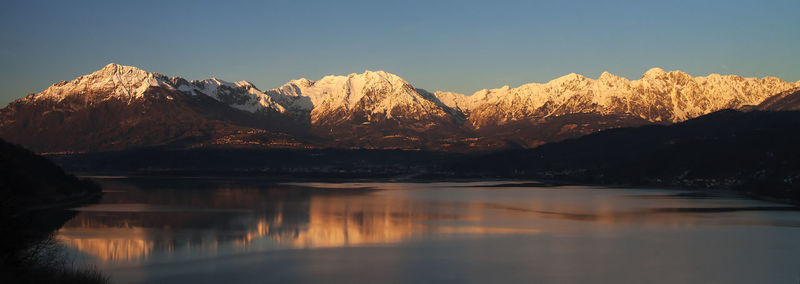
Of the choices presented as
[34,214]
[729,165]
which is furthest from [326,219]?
[729,165]

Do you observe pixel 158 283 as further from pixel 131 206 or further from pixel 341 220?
pixel 131 206

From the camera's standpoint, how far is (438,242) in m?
62.2

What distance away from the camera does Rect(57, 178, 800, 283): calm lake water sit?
45812 mm

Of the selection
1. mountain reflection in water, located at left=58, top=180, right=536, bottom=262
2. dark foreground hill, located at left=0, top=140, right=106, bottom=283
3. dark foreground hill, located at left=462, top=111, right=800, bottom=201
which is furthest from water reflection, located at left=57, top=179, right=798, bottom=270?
dark foreground hill, located at left=462, top=111, right=800, bottom=201

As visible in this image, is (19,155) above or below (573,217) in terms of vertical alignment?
above

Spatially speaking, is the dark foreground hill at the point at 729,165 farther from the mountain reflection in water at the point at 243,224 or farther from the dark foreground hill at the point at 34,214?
the dark foreground hill at the point at 34,214

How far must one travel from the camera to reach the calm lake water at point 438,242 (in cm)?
4581

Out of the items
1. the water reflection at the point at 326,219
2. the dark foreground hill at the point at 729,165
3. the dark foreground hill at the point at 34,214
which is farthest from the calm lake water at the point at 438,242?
the dark foreground hill at the point at 729,165

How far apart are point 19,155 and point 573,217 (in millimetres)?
81998

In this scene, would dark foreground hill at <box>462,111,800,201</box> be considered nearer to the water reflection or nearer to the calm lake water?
the water reflection

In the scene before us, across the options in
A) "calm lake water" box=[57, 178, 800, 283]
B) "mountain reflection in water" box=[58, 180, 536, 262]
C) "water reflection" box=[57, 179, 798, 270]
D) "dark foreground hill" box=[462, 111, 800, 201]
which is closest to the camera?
"calm lake water" box=[57, 178, 800, 283]

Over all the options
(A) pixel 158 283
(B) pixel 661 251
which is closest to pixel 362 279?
(A) pixel 158 283

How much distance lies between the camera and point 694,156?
6693 inches

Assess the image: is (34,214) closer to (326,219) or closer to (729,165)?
(326,219)
